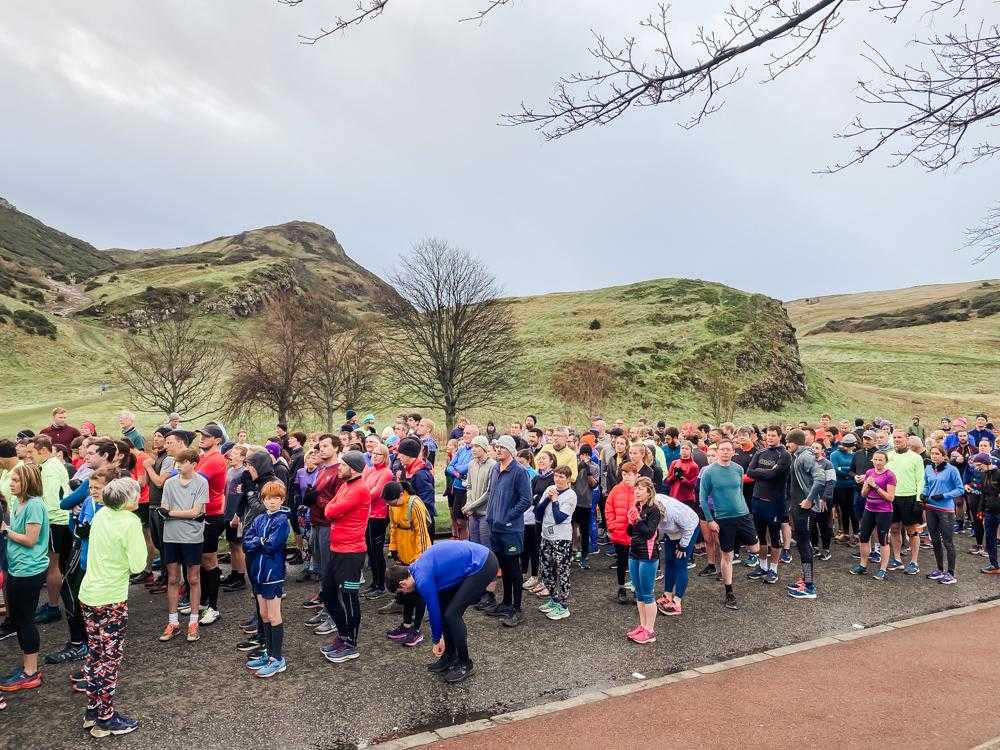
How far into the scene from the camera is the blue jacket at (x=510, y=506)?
772 cm

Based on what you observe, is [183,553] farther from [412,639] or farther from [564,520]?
[564,520]

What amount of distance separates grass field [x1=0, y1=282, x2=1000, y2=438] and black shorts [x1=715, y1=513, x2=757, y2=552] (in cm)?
2749

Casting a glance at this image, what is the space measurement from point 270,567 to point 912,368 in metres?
67.0

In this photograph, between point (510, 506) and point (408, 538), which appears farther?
point (510, 506)

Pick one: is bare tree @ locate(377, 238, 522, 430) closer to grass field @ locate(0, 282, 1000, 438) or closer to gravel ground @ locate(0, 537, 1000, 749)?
grass field @ locate(0, 282, 1000, 438)

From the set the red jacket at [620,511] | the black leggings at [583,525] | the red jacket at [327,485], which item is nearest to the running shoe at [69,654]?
the red jacket at [327,485]

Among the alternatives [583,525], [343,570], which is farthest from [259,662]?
[583,525]

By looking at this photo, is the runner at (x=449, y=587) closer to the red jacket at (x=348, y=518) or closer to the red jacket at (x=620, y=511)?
the red jacket at (x=348, y=518)

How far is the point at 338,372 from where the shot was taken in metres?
33.2

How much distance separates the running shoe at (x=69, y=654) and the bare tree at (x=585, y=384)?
30863mm

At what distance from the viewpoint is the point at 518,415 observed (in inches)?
1460

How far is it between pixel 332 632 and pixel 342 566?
1.34 meters

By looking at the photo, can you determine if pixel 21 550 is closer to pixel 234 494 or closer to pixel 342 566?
pixel 234 494

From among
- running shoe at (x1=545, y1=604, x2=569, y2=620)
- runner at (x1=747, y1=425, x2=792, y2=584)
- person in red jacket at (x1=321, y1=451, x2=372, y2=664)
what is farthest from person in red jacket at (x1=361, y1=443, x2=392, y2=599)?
runner at (x1=747, y1=425, x2=792, y2=584)
